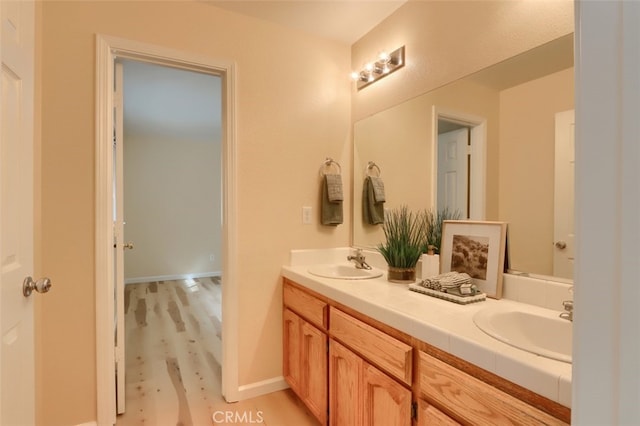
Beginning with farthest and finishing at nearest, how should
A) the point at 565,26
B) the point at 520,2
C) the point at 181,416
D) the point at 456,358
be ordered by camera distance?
the point at 181,416 → the point at 520,2 → the point at 565,26 → the point at 456,358

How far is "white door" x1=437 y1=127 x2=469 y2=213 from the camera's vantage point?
1.65 m

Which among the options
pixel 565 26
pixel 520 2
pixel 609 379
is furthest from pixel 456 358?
pixel 520 2

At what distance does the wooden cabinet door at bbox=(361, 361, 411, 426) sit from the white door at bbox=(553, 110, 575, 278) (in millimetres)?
761

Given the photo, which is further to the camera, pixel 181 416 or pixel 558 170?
pixel 181 416

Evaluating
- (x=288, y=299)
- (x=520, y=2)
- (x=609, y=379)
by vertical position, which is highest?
(x=520, y=2)

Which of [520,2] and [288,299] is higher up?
[520,2]

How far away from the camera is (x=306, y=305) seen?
73.6 inches

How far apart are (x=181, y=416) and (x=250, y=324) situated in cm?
62

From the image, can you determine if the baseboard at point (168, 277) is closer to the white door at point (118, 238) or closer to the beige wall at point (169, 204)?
the beige wall at point (169, 204)

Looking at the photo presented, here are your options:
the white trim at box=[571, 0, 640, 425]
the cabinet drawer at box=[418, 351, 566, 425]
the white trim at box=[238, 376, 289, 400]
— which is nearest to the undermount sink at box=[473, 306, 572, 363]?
the cabinet drawer at box=[418, 351, 566, 425]

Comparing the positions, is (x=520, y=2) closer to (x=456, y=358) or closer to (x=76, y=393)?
(x=456, y=358)

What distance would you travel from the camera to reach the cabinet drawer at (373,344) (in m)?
1.17

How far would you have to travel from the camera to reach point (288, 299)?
2117 millimetres
